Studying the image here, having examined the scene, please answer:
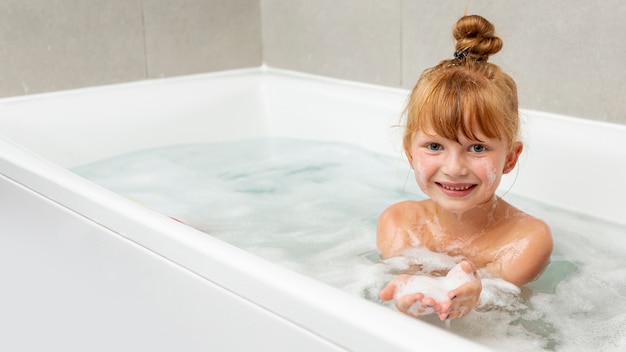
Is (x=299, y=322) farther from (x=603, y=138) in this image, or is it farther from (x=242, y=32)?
(x=242, y=32)

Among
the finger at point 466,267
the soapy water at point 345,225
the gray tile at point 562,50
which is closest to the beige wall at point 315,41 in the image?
the gray tile at point 562,50

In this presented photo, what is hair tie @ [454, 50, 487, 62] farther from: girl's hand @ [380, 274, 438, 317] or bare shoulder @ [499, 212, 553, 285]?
girl's hand @ [380, 274, 438, 317]

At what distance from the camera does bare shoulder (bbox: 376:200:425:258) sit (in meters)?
1.25

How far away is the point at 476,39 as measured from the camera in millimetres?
1148

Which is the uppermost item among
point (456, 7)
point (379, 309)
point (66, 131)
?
point (456, 7)

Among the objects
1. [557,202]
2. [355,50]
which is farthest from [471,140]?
[355,50]

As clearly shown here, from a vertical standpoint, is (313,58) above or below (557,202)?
above

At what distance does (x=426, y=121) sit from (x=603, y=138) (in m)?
0.55

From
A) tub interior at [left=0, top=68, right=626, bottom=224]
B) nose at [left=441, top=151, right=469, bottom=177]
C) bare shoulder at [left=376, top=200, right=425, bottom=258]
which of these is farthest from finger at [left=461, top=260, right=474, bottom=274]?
tub interior at [left=0, top=68, right=626, bottom=224]

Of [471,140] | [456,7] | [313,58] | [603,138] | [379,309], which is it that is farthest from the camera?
[313,58]

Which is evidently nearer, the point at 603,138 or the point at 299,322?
the point at 299,322

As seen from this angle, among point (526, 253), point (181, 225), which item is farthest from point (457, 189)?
point (181, 225)

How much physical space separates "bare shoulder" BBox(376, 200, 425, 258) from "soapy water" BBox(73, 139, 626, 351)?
0.02 metres

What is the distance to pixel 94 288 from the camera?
117 centimetres
